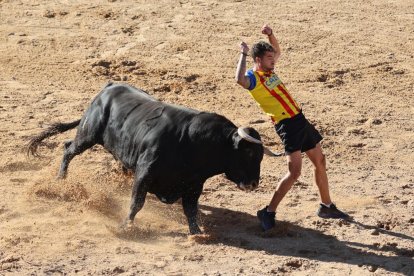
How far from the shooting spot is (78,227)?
29.3ft

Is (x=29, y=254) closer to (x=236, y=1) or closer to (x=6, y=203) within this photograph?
(x=6, y=203)

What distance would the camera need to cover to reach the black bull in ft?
28.2

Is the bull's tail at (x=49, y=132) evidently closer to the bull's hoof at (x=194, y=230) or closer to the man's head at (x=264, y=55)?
the bull's hoof at (x=194, y=230)

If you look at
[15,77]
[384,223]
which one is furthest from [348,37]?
[384,223]

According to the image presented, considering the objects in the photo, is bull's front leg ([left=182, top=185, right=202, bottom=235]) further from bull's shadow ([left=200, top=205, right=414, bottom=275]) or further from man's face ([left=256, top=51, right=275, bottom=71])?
man's face ([left=256, top=51, right=275, bottom=71])

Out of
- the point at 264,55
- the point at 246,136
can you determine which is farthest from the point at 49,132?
the point at 264,55

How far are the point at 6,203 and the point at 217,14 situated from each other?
6724 mm

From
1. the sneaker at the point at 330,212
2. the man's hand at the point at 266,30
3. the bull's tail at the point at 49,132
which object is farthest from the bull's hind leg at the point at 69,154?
the sneaker at the point at 330,212

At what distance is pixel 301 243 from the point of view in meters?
8.74

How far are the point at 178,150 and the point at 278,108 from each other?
91 cm

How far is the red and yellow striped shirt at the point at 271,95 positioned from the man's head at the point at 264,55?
0.06 metres

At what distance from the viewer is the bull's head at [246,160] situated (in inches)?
334

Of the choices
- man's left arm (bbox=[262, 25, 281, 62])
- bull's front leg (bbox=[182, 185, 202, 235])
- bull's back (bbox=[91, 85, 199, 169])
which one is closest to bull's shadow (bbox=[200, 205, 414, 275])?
bull's front leg (bbox=[182, 185, 202, 235])

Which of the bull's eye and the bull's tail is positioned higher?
the bull's eye
